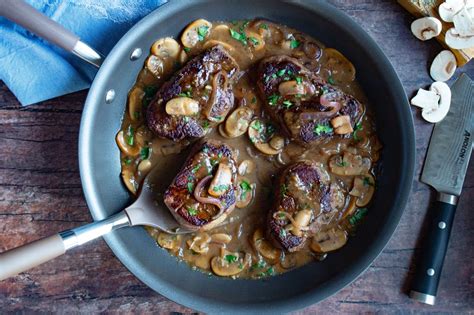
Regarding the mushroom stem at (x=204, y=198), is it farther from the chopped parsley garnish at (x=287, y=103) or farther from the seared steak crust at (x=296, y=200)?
the chopped parsley garnish at (x=287, y=103)

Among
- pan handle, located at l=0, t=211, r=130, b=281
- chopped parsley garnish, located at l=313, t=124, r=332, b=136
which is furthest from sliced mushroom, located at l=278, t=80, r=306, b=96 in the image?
pan handle, located at l=0, t=211, r=130, b=281

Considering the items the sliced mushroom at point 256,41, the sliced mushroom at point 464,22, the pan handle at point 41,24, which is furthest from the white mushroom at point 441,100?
the pan handle at point 41,24

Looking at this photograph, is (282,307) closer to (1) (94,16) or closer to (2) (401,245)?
(2) (401,245)

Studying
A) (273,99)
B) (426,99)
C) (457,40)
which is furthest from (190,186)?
(457,40)

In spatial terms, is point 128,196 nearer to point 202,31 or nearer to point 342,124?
point 202,31

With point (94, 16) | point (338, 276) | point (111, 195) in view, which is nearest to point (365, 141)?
point (338, 276)
